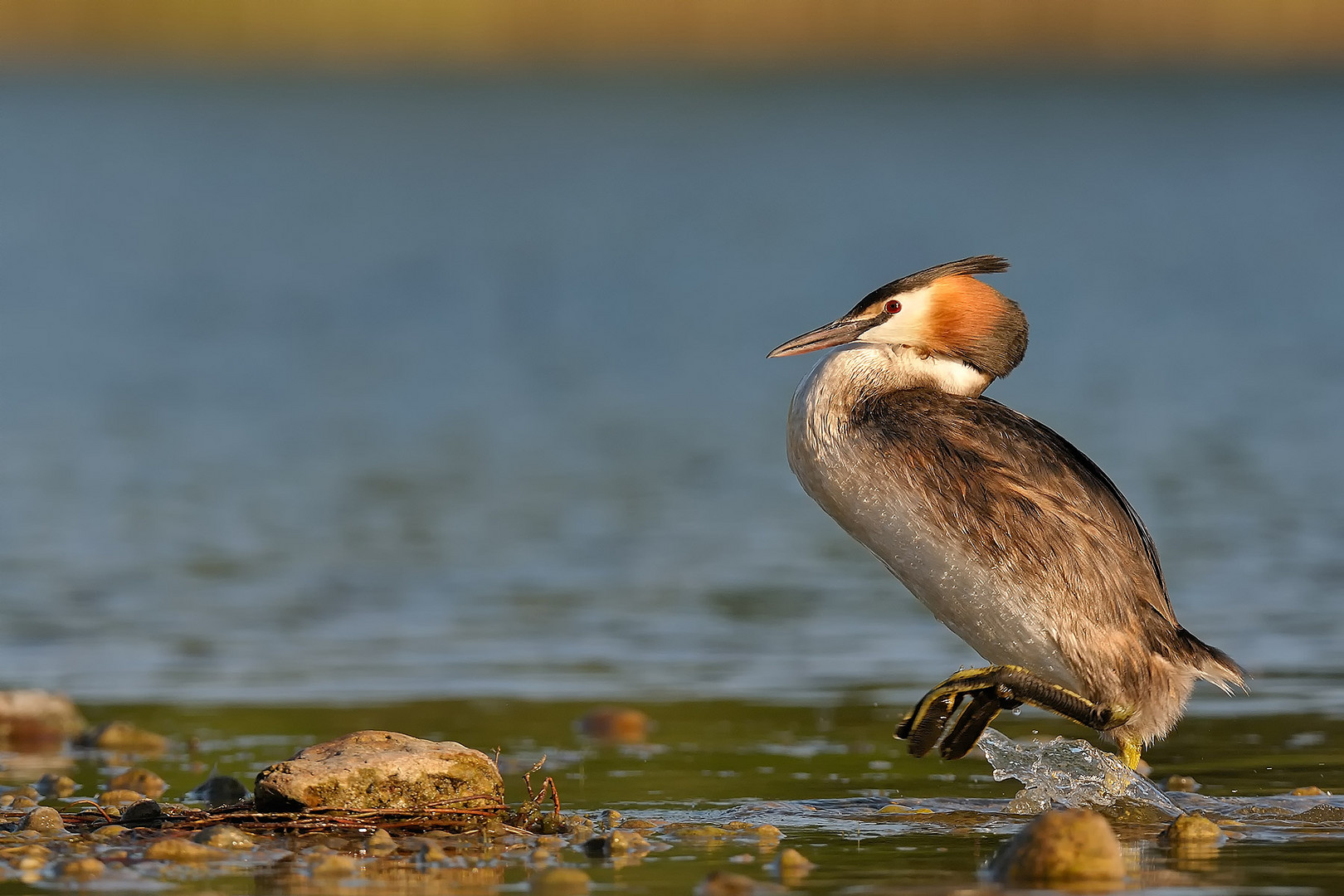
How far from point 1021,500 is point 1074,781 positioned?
3.07ft

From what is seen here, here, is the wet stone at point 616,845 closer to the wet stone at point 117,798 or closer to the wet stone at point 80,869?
the wet stone at point 80,869

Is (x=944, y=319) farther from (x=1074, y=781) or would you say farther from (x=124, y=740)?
(x=124, y=740)

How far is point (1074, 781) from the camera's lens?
7332 millimetres

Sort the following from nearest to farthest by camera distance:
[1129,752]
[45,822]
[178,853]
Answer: [178,853], [45,822], [1129,752]

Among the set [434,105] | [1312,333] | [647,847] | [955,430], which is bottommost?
[647,847]

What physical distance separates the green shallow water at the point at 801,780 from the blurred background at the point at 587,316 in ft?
1.62

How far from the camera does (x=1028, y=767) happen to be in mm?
7461

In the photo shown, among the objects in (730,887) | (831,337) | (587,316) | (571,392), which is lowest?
(730,887)

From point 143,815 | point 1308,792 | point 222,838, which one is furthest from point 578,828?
point 1308,792

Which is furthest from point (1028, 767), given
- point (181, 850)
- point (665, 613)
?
point (665, 613)

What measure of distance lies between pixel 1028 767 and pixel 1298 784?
907 mm

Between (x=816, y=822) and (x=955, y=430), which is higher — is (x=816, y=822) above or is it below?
below

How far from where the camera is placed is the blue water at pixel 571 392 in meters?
10.8

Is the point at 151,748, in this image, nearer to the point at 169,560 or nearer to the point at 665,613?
the point at 665,613
